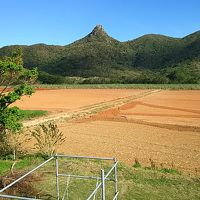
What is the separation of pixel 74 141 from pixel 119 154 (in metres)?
4.52

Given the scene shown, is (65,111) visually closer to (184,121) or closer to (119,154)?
(184,121)

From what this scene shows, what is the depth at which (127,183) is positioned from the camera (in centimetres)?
1452

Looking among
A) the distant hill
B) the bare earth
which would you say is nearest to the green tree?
the bare earth

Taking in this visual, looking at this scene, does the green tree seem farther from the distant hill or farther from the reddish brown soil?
the distant hill

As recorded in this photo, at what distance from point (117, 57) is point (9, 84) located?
12996 centimetres

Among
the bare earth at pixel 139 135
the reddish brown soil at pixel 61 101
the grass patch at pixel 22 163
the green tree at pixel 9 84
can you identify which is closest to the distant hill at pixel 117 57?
the reddish brown soil at pixel 61 101

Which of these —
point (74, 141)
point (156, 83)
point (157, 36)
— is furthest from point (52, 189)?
point (157, 36)

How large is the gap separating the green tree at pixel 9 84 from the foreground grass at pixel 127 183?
5.76ft

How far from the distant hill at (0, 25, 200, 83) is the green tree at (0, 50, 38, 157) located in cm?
9604

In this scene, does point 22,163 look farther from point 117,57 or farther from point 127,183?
point 117,57

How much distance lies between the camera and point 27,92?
18.4 m

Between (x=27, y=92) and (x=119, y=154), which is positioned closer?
(x=27, y=92)

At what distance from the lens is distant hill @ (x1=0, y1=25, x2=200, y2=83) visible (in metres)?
129

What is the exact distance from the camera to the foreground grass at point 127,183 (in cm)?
1334
